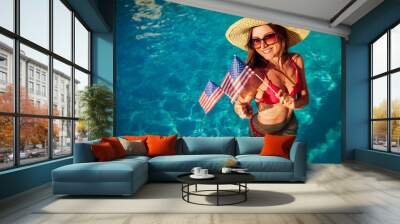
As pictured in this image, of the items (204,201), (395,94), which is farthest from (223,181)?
(395,94)

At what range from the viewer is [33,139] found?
5.70m

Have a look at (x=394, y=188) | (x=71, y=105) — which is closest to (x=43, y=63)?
(x=71, y=105)

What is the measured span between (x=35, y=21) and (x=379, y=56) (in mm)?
7402

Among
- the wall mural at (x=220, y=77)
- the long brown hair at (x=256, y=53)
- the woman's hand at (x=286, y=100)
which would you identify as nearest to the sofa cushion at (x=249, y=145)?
the wall mural at (x=220, y=77)

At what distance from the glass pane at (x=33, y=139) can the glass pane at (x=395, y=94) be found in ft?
22.5

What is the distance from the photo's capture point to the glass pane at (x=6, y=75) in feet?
15.9

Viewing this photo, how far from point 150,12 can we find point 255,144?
13.1 feet

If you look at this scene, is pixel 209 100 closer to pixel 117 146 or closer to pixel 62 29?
pixel 117 146

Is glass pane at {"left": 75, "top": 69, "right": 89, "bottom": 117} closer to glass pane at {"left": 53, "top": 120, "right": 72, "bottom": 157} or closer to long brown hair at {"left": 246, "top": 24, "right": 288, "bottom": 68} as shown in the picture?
glass pane at {"left": 53, "top": 120, "right": 72, "bottom": 157}

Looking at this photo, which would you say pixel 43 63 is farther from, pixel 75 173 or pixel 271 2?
pixel 271 2

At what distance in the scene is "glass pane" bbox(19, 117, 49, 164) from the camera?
5383 millimetres

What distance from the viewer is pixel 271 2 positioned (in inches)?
280

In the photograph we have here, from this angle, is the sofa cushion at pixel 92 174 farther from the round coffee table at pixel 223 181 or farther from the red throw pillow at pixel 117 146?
the red throw pillow at pixel 117 146

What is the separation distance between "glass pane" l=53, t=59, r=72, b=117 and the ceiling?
2870 mm
